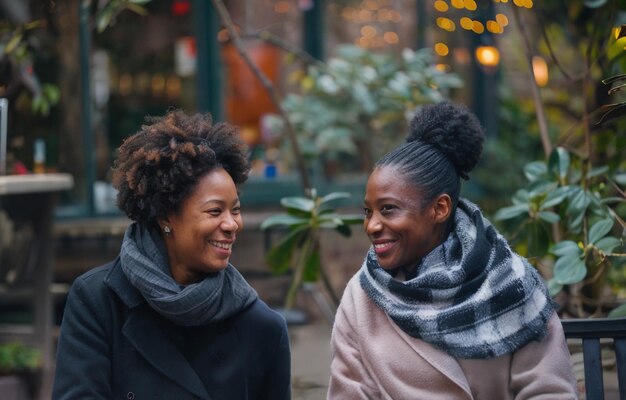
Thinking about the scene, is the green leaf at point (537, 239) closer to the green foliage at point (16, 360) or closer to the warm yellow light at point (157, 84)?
the green foliage at point (16, 360)

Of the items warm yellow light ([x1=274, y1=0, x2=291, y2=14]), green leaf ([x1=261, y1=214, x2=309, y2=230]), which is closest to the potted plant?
green leaf ([x1=261, y1=214, x2=309, y2=230])

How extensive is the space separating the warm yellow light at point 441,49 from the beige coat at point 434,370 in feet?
26.2

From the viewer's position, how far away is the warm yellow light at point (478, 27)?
35.1ft

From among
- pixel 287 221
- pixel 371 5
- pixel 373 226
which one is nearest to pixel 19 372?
pixel 287 221

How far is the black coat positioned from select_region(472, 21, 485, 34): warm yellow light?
799cm

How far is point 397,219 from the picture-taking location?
3.03 meters

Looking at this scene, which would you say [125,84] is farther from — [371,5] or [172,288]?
[172,288]

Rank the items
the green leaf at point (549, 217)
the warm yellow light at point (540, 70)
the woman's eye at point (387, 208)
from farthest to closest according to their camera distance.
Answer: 1. the warm yellow light at point (540, 70)
2. the green leaf at point (549, 217)
3. the woman's eye at point (387, 208)

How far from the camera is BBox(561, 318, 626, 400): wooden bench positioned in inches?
130

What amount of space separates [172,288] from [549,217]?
184 cm

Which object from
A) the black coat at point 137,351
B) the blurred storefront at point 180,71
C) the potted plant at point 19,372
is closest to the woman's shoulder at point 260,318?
the black coat at point 137,351

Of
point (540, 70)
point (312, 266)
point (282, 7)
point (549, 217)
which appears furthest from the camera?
point (540, 70)

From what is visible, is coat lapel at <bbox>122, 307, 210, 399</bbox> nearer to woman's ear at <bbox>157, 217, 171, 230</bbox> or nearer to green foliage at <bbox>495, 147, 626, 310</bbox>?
woman's ear at <bbox>157, 217, 171, 230</bbox>

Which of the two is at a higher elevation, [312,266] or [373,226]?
[373,226]
